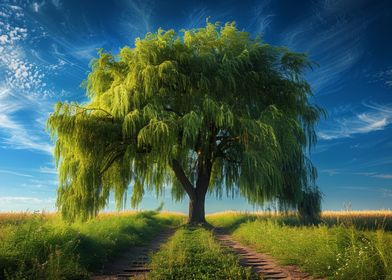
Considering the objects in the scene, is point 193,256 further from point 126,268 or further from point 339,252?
point 339,252

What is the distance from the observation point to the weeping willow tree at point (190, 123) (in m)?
16.9

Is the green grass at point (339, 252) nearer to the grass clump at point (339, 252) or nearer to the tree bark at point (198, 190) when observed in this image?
the grass clump at point (339, 252)

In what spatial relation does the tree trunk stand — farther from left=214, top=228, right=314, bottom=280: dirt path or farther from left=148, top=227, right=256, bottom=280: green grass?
left=148, top=227, right=256, bottom=280: green grass

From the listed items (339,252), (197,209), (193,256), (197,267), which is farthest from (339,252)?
(197,209)

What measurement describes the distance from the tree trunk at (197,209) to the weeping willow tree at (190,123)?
0.20ft

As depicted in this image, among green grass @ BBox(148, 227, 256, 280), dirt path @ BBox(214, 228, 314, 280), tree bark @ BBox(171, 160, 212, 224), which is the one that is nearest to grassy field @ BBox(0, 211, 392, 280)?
green grass @ BBox(148, 227, 256, 280)

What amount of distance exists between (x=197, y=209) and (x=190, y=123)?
7.11 metres

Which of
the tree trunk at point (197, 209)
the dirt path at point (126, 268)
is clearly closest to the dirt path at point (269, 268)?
the dirt path at point (126, 268)

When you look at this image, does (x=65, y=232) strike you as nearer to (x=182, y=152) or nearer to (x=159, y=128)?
(x=159, y=128)

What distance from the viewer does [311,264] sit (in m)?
8.25

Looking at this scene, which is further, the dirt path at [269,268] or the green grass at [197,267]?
the dirt path at [269,268]

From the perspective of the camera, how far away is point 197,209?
71.5 ft

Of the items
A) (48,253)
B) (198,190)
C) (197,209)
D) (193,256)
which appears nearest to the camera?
(48,253)

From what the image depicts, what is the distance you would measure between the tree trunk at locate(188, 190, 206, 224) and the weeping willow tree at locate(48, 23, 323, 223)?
61 millimetres
